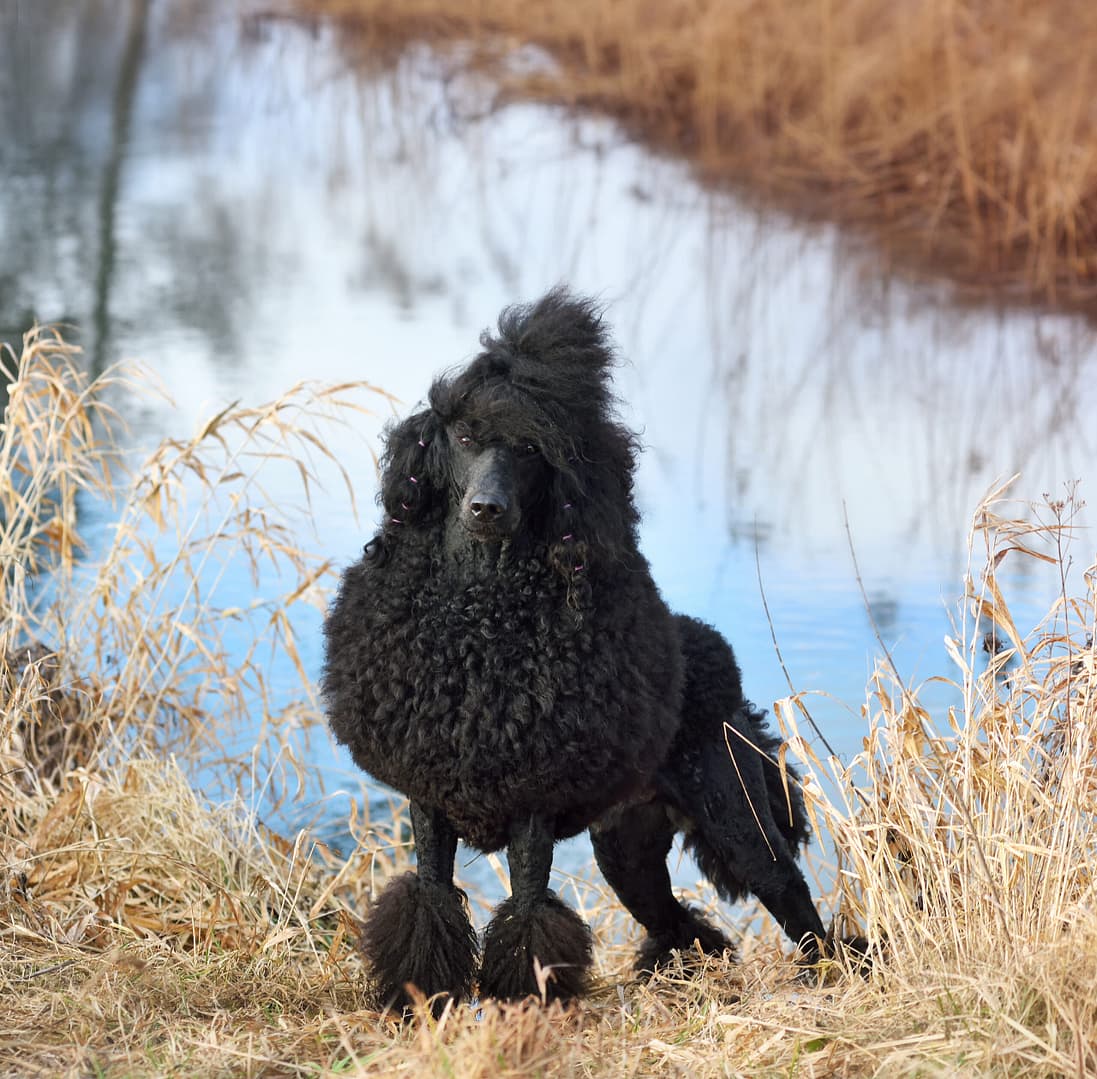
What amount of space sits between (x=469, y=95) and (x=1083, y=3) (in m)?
3.55

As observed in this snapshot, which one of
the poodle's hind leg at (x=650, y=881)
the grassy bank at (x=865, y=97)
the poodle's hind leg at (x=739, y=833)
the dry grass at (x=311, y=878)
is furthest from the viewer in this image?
the grassy bank at (x=865, y=97)

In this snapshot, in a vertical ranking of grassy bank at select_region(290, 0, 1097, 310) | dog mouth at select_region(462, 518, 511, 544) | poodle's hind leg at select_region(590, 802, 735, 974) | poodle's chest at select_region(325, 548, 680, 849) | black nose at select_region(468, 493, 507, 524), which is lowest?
poodle's hind leg at select_region(590, 802, 735, 974)

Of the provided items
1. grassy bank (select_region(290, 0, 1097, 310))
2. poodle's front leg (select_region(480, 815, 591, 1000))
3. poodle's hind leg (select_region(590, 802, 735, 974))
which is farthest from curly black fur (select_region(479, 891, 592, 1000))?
grassy bank (select_region(290, 0, 1097, 310))

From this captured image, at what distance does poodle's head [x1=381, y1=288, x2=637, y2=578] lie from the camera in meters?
2.55

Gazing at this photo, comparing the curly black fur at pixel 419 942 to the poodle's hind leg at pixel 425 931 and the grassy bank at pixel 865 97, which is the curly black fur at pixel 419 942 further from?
the grassy bank at pixel 865 97

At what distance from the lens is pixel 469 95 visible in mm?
7672

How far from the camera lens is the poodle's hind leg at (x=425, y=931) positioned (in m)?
2.64

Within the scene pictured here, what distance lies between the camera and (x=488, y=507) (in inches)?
96.5

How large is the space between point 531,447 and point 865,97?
227 inches

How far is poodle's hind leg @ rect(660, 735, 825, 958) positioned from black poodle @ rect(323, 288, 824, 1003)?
318mm

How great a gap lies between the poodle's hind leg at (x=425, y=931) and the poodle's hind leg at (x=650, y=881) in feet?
1.81

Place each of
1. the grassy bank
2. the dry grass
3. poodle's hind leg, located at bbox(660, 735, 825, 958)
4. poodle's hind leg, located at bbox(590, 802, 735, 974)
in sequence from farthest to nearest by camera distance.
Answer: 1. the grassy bank
2. poodle's hind leg, located at bbox(590, 802, 735, 974)
3. poodle's hind leg, located at bbox(660, 735, 825, 958)
4. the dry grass

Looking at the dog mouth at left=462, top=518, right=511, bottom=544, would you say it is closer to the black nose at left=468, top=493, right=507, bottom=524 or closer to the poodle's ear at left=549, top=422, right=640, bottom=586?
the black nose at left=468, top=493, right=507, bottom=524

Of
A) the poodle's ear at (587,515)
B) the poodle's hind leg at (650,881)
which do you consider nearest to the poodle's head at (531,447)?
the poodle's ear at (587,515)
